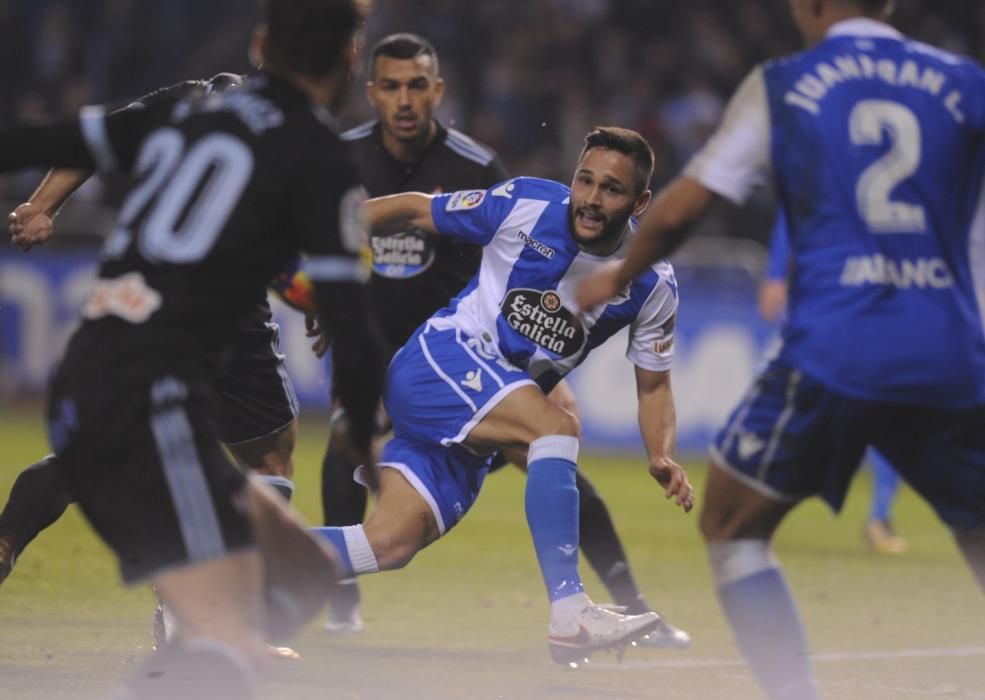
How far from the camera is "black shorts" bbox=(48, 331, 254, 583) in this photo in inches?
148

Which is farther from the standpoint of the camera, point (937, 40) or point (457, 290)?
point (937, 40)

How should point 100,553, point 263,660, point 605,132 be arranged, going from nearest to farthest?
point 263,660
point 605,132
point 100,553

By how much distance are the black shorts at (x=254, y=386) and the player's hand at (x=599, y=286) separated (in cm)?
227

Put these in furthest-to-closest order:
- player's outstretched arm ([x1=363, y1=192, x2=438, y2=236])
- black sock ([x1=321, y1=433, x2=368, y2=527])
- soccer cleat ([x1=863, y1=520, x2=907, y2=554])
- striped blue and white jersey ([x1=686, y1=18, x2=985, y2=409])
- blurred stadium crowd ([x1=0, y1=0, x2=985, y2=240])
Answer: blurred stadium crowd ([x1=0, y1=0, x2=985, y2=240]) < soccer cleat ([x1=863, y1=520, x2=907, y2=554]) < black sock ([x1=321, y1=433, x2=368, y2=527]) < player's outstretched arm ([x1=363, y1=192, x2=438, y2=236]) < striped blue and white jersey ([x1=686, y1=18, x2=985, y2=409])

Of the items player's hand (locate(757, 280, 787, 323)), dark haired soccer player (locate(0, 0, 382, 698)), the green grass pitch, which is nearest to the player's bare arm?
dark haired soccer player (locate(0, 0, 382, 698))

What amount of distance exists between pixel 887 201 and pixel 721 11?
15.1 m

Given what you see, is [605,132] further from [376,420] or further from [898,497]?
[898,497]

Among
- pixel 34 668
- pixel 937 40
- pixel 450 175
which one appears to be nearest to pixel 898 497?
pixel 937 40

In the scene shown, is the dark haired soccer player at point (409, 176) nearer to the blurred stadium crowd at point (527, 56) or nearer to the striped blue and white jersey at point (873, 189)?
the striped blue and white jersey at point (873, 189)

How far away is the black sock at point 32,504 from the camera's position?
6391 millimetres

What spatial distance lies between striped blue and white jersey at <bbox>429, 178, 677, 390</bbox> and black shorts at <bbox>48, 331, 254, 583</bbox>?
2.60m

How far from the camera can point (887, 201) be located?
419 cm

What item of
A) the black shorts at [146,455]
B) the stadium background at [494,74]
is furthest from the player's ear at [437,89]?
the stadium background at [494,74]

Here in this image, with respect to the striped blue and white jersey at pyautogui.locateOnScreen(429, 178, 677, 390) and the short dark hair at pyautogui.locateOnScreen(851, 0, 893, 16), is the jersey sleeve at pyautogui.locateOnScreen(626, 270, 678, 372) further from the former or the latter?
the short dark hair at pyautogui.locateOnScreen(851, 0, 893, 16)
